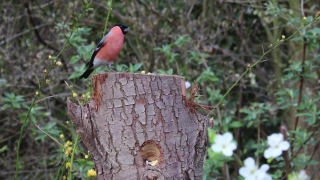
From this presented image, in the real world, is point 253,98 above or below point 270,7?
above

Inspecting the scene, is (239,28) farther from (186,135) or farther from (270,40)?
(186,135)

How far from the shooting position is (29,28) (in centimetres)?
516

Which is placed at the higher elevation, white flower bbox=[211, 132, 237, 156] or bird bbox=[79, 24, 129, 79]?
bird bbox=[79, 24, 129, 79]

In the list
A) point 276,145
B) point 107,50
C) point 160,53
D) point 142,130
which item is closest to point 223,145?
point 276,145

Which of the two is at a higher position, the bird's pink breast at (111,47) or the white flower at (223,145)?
the bird's pink breast at (111,47)

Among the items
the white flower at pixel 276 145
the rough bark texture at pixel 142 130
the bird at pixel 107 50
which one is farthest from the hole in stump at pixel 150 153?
the bird at pixel 107 50

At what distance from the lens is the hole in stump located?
2.18m

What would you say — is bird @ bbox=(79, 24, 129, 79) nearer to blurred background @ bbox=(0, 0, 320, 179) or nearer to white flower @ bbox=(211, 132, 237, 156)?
blurred background @ bbox=(0, 0, 320, 179)

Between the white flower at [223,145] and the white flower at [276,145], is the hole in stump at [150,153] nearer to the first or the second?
the white flower at [276,145]

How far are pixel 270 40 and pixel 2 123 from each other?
244 centimetres

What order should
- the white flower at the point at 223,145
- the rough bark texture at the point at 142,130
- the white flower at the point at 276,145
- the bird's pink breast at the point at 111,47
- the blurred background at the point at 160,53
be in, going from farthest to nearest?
1. the blurred background at the point at 160,53
2. the bird's pink breast at the point at 111,47
3. the rough bark texture at the point at 142,130
4. the white flower at the point at 276,145
5. the white flower at the point at 223,145

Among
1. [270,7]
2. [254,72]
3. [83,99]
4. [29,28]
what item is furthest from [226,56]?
[83,99]

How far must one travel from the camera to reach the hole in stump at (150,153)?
218 centimetres

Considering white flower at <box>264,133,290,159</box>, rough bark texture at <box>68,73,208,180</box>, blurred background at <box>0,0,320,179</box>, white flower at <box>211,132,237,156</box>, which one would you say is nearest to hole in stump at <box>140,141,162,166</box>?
rough bark texture at <box>68,73,208,180</box>
